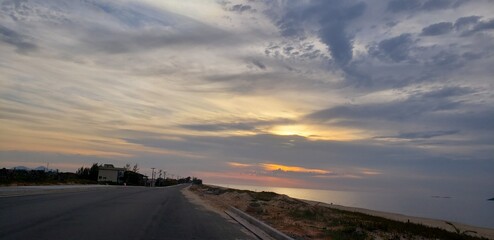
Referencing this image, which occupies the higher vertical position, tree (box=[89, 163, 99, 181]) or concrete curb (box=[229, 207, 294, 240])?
tree (box=[89, 163, 99, 181])

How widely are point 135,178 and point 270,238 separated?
136m

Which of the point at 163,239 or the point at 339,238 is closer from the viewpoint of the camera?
the point at 163,239

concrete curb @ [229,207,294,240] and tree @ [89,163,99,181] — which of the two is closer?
concrete curb @ [229,207,294,240]

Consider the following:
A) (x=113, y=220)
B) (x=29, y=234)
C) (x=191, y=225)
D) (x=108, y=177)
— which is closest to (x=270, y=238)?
(x=191, y=225)

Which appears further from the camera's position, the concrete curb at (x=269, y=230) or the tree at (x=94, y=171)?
the tree at (x=94, y=171)

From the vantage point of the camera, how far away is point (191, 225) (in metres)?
16.2

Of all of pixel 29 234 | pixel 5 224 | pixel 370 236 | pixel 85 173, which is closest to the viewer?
pixel 29 234

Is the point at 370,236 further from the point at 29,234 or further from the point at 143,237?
the point at 29,234

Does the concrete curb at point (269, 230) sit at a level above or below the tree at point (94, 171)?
below

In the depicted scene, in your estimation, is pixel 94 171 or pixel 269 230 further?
pixel 94 171

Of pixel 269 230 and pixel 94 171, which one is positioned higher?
pixel 94 171

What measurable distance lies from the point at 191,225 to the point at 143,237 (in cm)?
429

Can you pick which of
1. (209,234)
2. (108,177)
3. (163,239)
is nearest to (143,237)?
(163,239)

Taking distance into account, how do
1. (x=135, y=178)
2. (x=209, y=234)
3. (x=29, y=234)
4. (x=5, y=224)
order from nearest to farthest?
(x=29, y=234) → (x=5, y=224) → (x=209, y=234) → (x=135, y=178)
